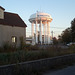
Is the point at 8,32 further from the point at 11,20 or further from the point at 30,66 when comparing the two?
the point at 30,66

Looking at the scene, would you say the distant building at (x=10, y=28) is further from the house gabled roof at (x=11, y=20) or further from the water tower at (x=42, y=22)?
the water tower at (x=42, y=22)

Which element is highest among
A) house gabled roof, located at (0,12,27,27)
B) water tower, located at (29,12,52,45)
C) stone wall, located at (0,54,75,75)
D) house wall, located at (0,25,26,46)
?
water tower, located at (29,12,52,45)

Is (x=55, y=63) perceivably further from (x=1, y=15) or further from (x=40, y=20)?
(x=40, y=20)

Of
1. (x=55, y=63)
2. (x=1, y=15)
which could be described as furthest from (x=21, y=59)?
(x=1, y=15)

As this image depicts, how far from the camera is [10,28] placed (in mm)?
23062

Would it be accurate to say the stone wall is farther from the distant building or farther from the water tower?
the water tower

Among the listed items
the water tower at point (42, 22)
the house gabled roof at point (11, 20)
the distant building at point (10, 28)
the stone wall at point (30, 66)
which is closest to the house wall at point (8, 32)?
the distant building at point (10, 28)

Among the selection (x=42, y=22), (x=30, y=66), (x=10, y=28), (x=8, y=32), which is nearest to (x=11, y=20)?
(x=10, y=28)

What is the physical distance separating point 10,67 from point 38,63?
7.19 feet

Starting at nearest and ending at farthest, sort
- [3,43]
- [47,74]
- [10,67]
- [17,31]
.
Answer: [10,67] < [47,74] < [3,43] < [17,31]

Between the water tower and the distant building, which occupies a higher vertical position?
the water tower

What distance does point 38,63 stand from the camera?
8.42m

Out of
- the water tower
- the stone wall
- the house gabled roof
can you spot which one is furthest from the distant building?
the water tower

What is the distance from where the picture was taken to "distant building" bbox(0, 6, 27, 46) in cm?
2195
